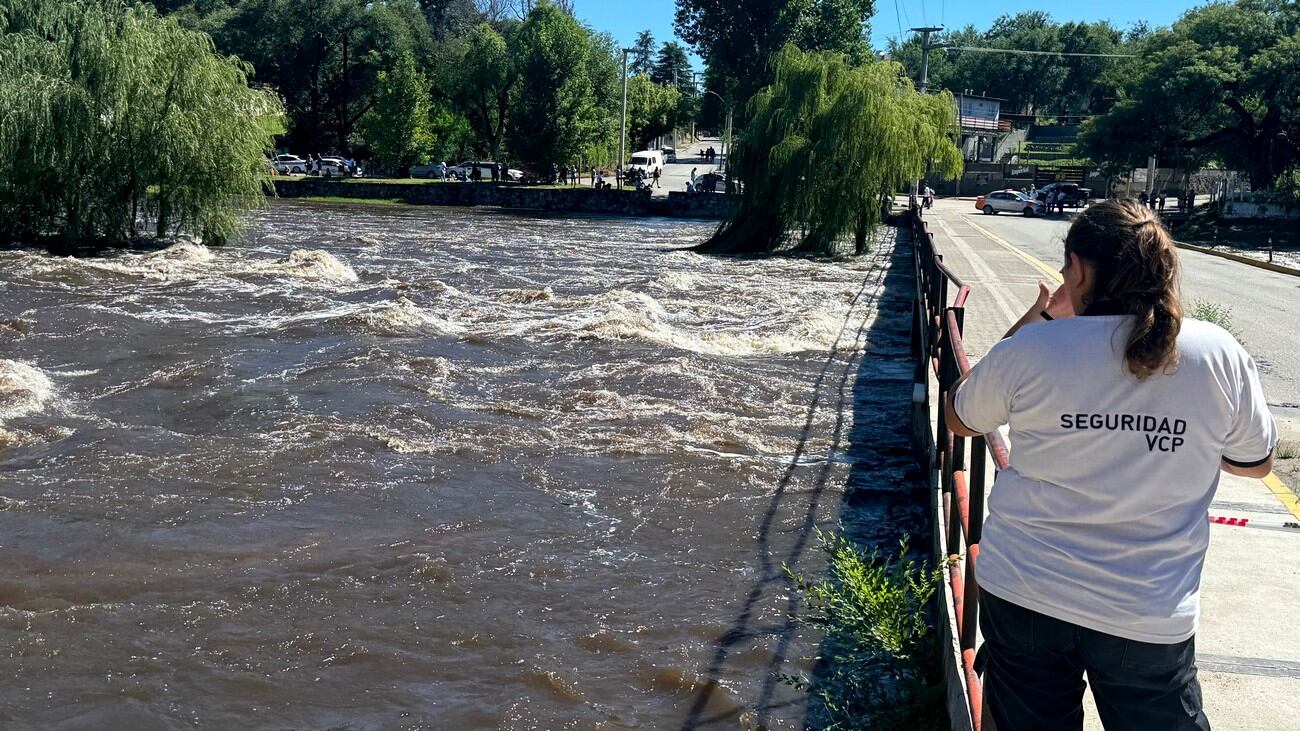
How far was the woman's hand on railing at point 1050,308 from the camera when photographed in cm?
316

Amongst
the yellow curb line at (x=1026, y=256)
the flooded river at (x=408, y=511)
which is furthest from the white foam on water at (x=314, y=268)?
the yellow curb line at (x=1026, y=256)

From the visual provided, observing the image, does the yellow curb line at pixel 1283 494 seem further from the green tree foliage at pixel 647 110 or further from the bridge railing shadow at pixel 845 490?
the green tree foliage at pixel 647 110

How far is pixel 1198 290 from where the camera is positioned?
22719 mm

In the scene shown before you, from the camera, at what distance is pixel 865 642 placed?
586cm

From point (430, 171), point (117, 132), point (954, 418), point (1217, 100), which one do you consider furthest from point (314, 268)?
point (430, 171)

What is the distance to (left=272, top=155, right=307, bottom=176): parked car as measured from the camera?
2963 inches

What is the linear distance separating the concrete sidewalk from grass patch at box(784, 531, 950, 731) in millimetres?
816

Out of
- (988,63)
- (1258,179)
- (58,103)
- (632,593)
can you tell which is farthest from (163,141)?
(988,63)

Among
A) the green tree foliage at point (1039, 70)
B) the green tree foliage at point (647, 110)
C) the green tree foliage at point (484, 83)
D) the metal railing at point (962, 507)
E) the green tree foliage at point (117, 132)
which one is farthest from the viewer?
the green tree foliage at point (1039, 70)

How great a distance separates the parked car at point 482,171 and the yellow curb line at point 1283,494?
66719 millimetres

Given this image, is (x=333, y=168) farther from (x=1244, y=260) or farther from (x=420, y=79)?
(x=1244, y=260)

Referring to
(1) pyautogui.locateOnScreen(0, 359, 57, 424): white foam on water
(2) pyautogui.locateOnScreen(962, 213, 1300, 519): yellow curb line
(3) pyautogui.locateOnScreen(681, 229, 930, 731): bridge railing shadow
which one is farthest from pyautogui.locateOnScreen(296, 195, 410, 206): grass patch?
(1) pyautogui.locateOnScreen(0, 359, 57, 424): white foam on water

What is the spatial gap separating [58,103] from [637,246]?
1788cm

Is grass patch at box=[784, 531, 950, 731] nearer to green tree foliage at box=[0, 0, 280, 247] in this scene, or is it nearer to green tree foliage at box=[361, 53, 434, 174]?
green tree foliage at box=[0, 0, 280, 247]
